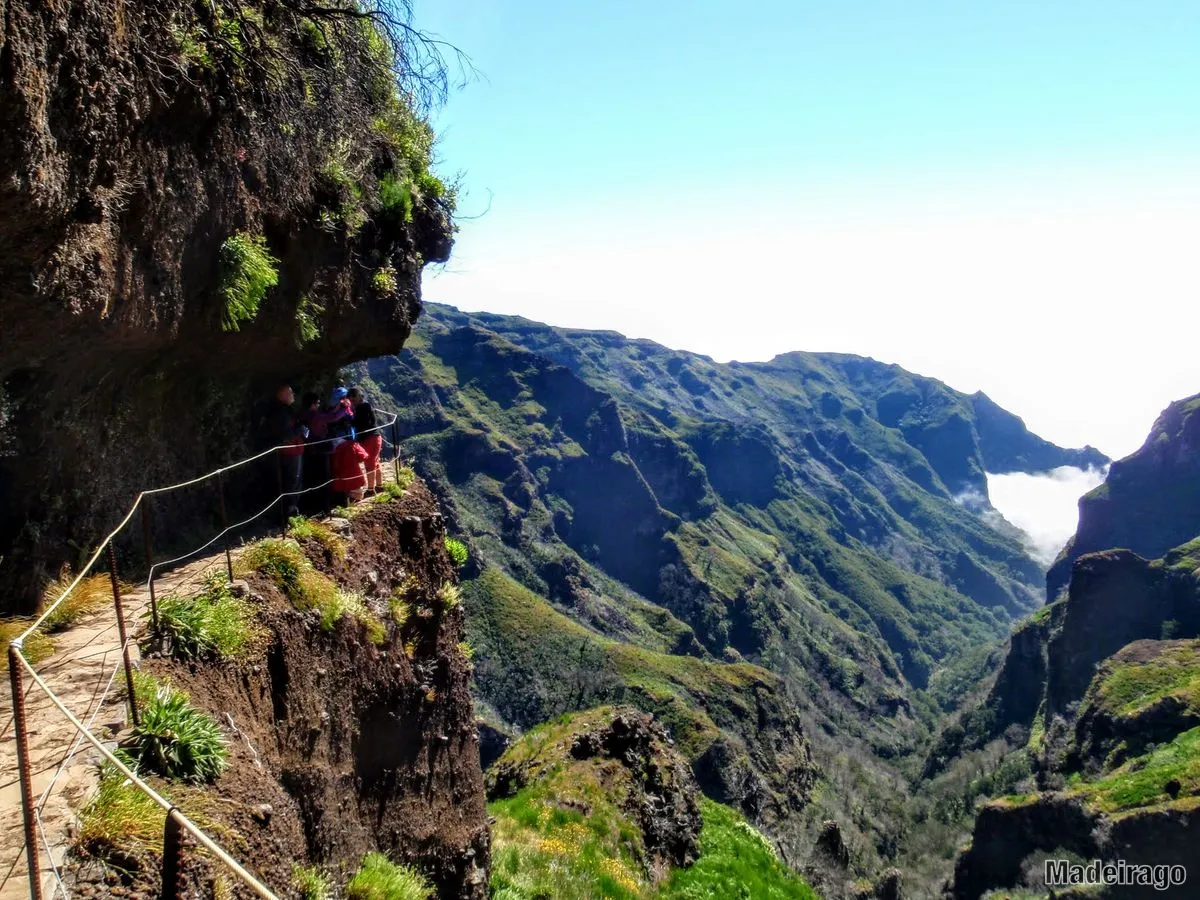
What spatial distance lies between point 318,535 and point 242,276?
3925mm

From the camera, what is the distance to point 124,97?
7555mm

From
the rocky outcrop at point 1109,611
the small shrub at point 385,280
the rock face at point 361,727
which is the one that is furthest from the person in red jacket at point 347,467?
the rocky outcrop at point 1109,611

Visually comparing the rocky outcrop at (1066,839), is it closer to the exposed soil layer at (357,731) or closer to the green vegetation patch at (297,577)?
the exposed soil layer at (357,731)

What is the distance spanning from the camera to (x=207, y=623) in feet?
25.0

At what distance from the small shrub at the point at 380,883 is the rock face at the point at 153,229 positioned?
16.5ft

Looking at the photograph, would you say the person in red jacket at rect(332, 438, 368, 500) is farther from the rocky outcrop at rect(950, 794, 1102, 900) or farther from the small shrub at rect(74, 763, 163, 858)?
the rocky outcrop at rect(950, 794, 1102, 900)

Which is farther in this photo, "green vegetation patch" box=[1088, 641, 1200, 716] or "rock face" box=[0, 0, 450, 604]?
"green vegetation patch" box=[1088, 641, 1200, 716]

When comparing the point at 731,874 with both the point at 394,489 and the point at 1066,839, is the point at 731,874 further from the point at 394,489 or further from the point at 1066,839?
the point at 1066,839

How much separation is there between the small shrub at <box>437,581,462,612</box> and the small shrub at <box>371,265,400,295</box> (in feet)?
20.9

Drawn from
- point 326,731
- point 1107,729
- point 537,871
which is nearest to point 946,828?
point 1107,729

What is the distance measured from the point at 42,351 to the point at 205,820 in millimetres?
5265

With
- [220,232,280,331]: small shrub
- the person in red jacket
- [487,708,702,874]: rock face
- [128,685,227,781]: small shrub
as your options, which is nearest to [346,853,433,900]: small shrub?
[128,685,227,781]: small shrub

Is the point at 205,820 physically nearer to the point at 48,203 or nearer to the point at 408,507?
the point at 48,203

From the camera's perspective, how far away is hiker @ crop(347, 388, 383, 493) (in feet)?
49.7
